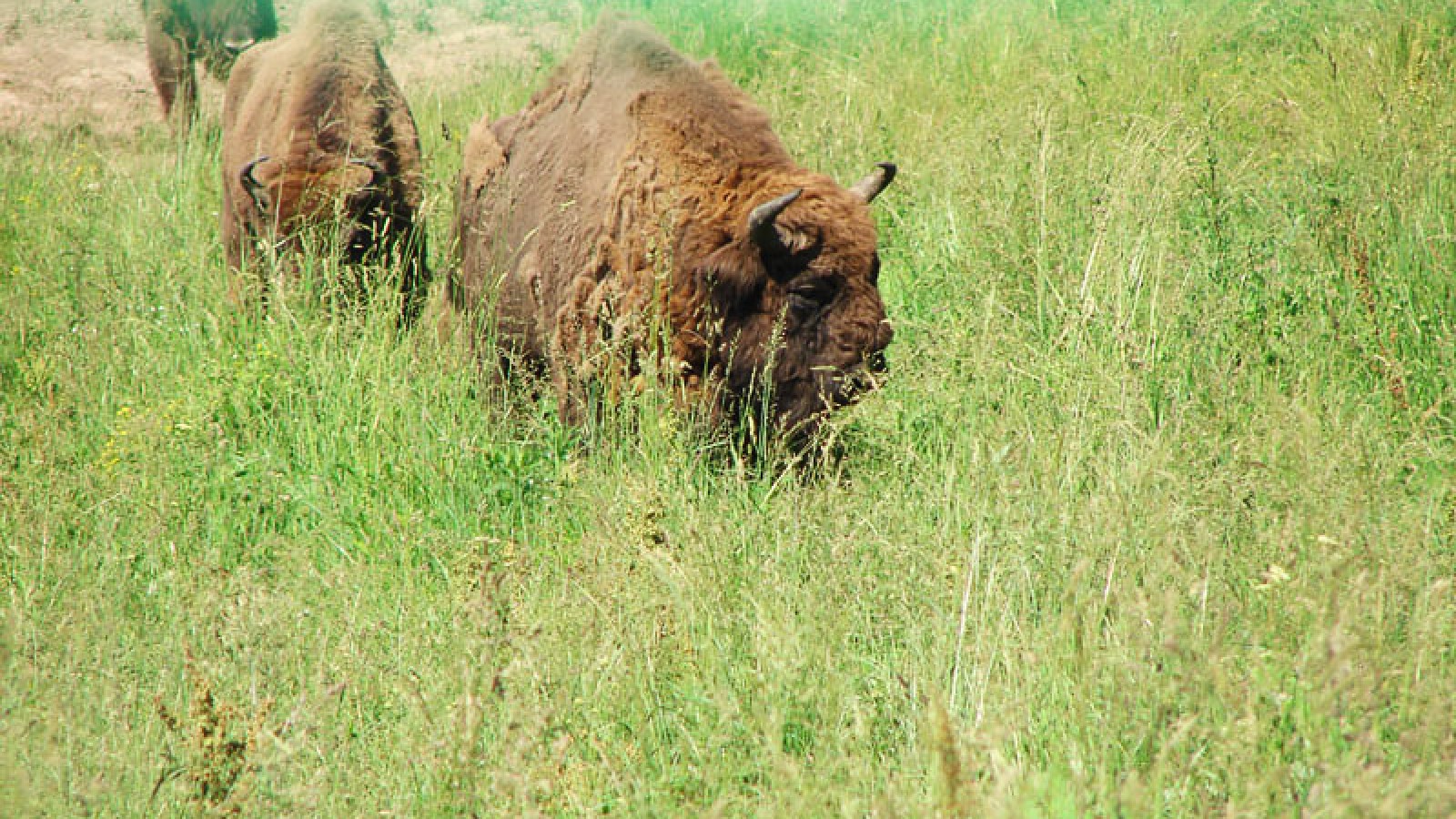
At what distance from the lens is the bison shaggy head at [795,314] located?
4484mm

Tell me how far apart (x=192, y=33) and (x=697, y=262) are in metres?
6.57

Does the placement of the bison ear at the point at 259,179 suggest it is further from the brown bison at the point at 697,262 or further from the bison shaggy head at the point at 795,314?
the bison shaggy head at the point at 795,314

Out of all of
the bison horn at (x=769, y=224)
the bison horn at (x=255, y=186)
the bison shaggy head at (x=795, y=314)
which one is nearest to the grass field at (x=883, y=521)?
the bison shaggy head at (x=795, y=314)

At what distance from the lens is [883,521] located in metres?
3.78

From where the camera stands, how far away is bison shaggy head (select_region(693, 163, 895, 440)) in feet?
14.7

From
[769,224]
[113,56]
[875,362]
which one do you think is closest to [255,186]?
[769,224]

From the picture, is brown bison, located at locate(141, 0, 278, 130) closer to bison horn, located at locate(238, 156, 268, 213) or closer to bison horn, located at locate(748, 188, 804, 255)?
bison horn, located at locate(238, 156, 268, 213)

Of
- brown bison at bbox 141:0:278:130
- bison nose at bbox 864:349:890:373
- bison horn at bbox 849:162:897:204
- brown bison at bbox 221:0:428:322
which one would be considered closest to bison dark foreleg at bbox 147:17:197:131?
brown bison at bbox 141:0:278:130

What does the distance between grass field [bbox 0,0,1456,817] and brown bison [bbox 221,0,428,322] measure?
1.45 feet

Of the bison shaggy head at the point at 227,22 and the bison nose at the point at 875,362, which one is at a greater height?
the bison shaggy head at the point at 227,22

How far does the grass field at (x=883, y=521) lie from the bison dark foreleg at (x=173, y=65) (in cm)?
196

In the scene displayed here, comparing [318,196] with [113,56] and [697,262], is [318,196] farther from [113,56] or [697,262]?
[113,56]

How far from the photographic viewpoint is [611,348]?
173 inches

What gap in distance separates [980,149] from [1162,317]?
2.03m
